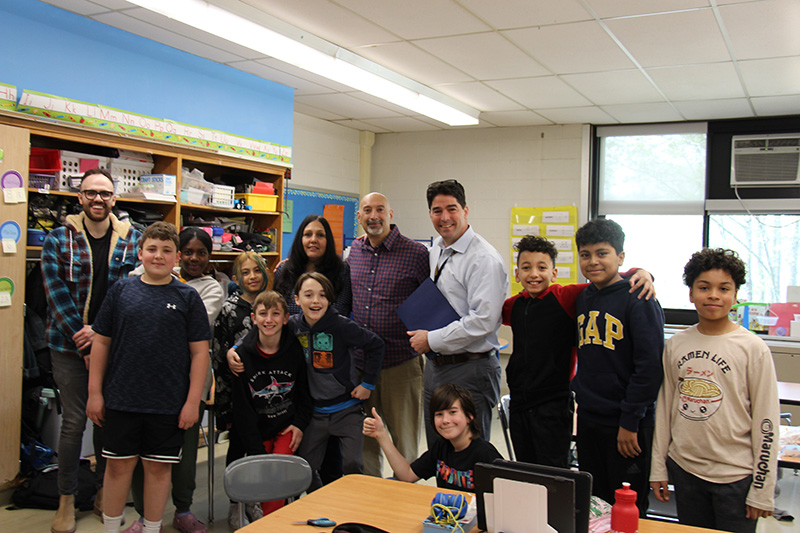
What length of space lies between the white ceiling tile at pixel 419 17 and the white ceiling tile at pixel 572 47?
322 mm

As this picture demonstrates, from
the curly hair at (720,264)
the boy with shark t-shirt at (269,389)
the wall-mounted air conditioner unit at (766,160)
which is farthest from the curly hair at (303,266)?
the wall-mounted air conditioner unit at (766,160)

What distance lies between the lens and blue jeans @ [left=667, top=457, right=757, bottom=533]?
6.51ft

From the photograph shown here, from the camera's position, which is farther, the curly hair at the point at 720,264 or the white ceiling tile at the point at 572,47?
the white ceiling tile at the point at 572,47

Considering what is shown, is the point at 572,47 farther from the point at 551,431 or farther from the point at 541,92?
the point at 551,431

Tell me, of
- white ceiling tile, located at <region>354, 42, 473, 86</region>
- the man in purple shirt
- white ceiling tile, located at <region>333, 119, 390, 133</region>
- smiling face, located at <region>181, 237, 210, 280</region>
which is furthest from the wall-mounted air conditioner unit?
smiling face, located at <region>181, 237, 210, 280</region>

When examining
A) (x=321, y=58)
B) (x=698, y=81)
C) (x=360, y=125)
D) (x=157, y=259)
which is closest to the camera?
(x=157, y=259)

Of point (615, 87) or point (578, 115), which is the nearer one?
point (615, 87)

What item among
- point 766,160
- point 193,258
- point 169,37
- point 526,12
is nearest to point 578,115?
point 766,160

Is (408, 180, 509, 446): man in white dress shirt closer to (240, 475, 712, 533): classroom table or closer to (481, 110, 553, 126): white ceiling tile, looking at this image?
(240, 475, 712, 533): classroom table

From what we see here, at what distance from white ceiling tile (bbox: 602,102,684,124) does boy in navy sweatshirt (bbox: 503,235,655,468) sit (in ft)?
12.1

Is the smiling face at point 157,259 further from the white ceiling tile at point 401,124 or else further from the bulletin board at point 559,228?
the bulletin board at point 559,228

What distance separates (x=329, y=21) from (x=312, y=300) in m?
1.91

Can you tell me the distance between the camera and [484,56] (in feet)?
14.3

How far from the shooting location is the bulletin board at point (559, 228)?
648 centimetres
